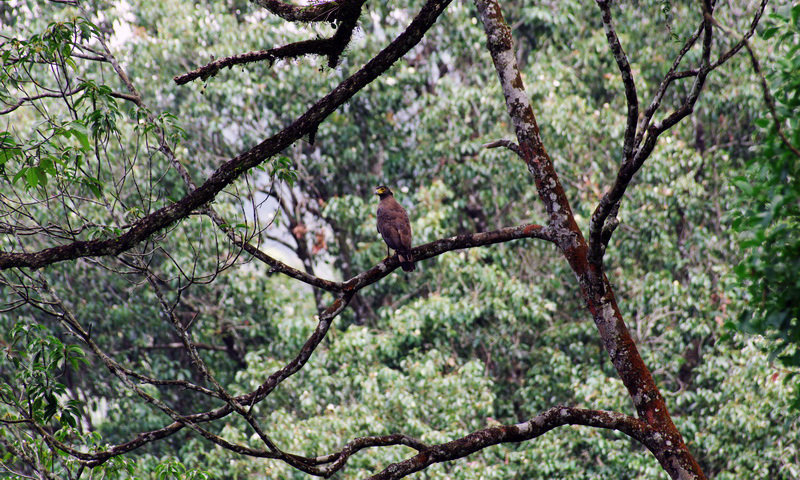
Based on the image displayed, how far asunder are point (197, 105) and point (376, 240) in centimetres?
322

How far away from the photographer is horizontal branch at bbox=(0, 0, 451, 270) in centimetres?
376

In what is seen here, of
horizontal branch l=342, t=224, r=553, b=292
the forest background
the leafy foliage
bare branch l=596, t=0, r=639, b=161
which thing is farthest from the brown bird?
the leafy foliage

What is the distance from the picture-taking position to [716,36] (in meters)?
A: 10.8

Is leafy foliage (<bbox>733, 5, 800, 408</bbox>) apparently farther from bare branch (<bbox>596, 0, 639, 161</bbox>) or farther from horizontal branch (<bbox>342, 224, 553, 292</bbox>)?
horizontal branch (<bbox>342, 224, 553, 292</bbox>)

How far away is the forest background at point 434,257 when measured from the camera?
9398 mm

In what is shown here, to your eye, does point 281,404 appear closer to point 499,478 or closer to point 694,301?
point 499,478

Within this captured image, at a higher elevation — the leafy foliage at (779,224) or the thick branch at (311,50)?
the thick branch at (311,50)

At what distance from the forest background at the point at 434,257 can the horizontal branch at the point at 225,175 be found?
5537 millimetres

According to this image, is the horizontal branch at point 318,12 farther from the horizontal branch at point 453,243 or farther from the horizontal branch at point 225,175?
the horizontal branch at point 453,243

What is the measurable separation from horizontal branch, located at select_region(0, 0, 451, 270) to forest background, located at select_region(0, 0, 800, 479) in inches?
218

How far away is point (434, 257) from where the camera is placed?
10.3 metres

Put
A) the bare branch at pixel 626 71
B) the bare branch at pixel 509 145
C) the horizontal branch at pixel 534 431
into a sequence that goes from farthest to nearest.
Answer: the bare branch at pixel 509 145, the horizontal branch at pixel 534 431, the bare branch at pixel 626 71

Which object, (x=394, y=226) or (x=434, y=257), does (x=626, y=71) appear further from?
(x=434, y=257)

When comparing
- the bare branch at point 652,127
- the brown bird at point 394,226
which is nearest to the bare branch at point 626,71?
the bare branch at point 652,127
